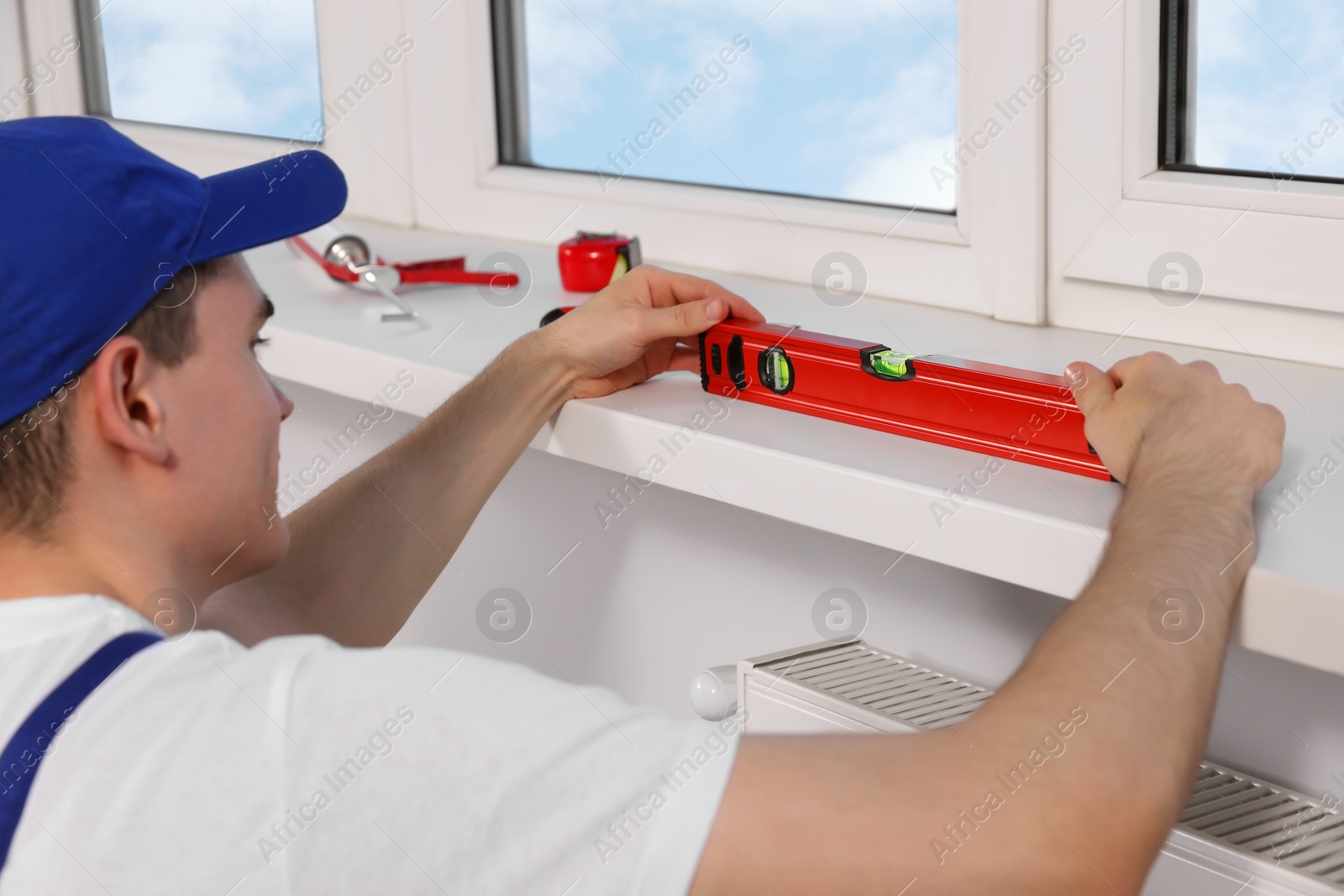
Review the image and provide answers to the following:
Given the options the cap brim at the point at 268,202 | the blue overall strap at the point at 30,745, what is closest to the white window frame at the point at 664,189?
the cap brim at the point at 268,202

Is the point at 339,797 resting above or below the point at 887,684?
above

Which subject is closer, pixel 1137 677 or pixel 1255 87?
pixel 1137 677

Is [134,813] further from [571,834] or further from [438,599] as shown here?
[438,599]

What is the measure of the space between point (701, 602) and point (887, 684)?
0.89 ft

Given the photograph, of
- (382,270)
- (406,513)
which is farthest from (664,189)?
(406,513)

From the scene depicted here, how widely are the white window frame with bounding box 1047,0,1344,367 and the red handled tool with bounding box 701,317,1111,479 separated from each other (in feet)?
0.66

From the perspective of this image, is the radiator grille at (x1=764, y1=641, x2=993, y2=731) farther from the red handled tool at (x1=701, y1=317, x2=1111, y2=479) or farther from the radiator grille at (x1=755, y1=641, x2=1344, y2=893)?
the red handled tool at (x1=701, y1=317, x2=1111, y2=479)

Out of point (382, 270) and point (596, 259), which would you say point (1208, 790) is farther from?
point (382, 270)

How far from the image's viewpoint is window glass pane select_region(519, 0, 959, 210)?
43.8 inches

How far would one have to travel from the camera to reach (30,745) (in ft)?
1.67

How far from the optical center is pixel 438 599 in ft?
4.61

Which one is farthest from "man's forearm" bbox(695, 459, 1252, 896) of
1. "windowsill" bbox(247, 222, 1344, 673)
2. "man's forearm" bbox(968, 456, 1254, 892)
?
"windowsill" bbox(247, 222, 1344, 673)

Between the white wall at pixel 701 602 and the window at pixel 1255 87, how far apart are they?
380mm

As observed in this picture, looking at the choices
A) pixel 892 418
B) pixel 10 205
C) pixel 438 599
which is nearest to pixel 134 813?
pixel 10 205
